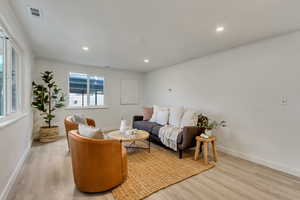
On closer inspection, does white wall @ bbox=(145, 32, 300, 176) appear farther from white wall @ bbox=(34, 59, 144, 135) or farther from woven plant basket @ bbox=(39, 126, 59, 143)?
woven plant basket @ bbox=(39, 126, 59, 143)

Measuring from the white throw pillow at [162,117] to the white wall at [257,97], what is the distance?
877 mm

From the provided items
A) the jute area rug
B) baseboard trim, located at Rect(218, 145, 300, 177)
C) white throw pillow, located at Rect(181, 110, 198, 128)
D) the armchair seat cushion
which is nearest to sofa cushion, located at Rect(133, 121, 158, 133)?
the armchair seat cushion

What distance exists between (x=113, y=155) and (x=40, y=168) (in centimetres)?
168

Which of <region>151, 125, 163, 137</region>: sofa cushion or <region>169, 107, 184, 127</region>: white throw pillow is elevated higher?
<region>169, 107, 184, 127</region>: white throw pillow

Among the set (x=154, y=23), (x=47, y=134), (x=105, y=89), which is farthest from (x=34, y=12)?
(x=105, y=89)

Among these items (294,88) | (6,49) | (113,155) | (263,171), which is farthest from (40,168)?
(294,88)

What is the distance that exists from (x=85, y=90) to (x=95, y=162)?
392cm

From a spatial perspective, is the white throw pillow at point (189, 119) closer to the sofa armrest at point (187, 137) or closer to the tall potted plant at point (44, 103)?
the sofa armrest at point (187, 137)

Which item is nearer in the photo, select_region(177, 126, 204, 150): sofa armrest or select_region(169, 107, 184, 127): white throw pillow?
select_region(177, 126, 204, 150): sofa armrest

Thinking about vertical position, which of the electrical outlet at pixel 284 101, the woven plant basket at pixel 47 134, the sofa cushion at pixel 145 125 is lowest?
the woven plant basket at pixel 47 134

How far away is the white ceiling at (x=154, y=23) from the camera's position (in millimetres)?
1809

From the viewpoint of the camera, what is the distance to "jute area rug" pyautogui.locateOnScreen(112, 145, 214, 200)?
1.94 meters

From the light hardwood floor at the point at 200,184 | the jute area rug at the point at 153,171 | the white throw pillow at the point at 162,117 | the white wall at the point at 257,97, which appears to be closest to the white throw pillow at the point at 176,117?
the white throw pillow at the point at 162,117

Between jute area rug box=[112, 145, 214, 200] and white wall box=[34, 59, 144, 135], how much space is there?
263 centimetres
